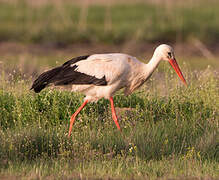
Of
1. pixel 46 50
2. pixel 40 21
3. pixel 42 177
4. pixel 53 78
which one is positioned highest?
pixel 40 21

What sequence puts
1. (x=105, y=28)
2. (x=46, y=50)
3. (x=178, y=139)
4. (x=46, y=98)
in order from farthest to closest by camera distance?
(x=105, y=28) < (x=46, y=50) < (x=46, y=98) < (x=178, y=139)

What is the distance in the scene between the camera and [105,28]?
→ 23.1 meters

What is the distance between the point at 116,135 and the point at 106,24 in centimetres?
1700

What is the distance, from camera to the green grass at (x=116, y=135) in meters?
6.23

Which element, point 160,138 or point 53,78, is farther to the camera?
point 53,78

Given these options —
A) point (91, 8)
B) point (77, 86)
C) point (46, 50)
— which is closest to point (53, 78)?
point (77, 86)

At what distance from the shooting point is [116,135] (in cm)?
730

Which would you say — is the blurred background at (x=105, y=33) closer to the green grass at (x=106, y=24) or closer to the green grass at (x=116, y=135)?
the green grass at (x=106, y=24)

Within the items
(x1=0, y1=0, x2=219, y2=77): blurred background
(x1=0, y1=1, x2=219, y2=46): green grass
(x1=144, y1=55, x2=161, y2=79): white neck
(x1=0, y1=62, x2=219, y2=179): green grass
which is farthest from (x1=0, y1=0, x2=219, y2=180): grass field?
(x1=0, y1=1, x2=219, y2=46): green grass

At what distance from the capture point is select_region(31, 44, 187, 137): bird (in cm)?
771

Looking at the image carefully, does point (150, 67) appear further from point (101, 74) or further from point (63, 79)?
point (63, 79)

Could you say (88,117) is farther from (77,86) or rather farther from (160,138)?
(160,138)

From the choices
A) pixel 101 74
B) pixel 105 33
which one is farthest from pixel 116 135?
pixel 105 33

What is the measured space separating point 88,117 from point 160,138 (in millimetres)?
1233
